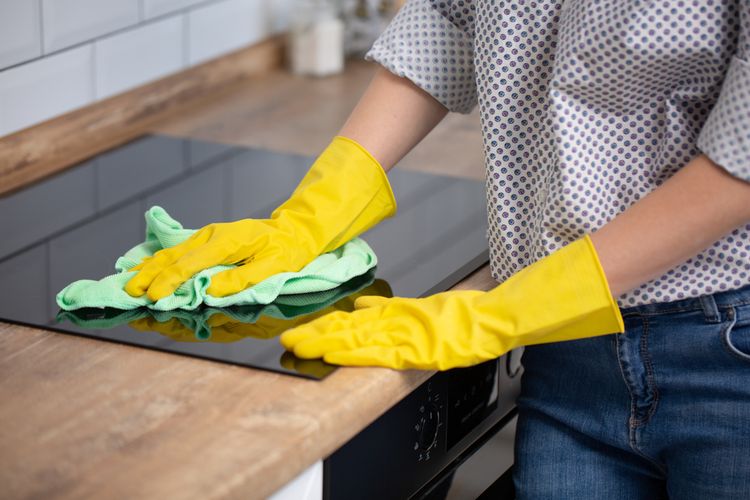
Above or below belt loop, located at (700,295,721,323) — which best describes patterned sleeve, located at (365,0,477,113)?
above

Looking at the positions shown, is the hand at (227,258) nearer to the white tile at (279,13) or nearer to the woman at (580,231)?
the woman at (580,231)

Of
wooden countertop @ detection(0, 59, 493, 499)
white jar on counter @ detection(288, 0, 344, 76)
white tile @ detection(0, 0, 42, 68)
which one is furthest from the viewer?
white jar on counter @ detection(288, 0, 344, 76)

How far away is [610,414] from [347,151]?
0.43 meters

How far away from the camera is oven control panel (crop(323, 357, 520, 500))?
3.72 feet

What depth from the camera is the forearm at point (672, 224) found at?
1073 mm

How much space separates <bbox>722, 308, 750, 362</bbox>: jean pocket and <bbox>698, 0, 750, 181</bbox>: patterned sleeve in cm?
18

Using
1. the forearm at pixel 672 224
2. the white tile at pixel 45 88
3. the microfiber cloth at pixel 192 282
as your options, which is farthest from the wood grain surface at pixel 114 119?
the forearm at pixel 672 224

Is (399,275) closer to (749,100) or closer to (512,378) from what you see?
(512,378)

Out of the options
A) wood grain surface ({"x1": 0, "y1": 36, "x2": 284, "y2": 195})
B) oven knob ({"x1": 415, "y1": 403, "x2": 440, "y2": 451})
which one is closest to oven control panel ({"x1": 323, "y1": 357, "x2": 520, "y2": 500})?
oven knob ({"x1": 415, "y1": 403, "x2": 440, "y2": 451})

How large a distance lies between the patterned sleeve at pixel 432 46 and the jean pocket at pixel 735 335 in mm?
431

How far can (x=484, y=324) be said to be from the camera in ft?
3.62

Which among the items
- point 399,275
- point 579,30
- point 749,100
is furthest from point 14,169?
point 749,100

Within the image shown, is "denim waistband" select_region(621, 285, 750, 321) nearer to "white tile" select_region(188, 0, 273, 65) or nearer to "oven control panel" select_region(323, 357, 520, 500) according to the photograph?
"oven control panel" select_region(323, 357, 520, 500)

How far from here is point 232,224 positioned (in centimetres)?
126
